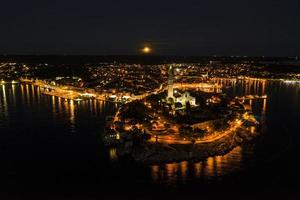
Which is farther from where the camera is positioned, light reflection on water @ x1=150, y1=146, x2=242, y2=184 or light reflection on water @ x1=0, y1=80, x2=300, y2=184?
light reflection on water @ x1=0, y1=80, x2=300, y2=184

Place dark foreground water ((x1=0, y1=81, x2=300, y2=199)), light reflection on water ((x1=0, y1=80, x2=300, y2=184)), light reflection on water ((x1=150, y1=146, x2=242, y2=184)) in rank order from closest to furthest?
dark foreground water ((x1=0, y1=81, x2=300, y2=199)) → light reflection on water ((x1=150, y1=146, x2=242, y2=184)) → light reflection on water ((x1=0, y1=80, x2=300, y2=184))

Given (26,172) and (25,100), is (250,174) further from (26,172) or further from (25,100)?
(25,100)

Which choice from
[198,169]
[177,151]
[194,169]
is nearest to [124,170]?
[177,151]

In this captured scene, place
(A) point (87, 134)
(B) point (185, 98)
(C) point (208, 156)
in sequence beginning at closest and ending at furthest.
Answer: (C) point (208, 156)
(A) point (87, 134)
(B) point (185, 98)

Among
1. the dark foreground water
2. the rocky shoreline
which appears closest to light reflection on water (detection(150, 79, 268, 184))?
the dark foreground water

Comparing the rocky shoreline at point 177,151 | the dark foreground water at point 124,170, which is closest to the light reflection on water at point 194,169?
the dark foreground water at point 124,170

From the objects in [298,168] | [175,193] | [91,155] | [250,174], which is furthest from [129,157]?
[298,168]

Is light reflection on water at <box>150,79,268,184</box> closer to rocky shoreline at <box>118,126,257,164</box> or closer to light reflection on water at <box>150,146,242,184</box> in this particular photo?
light reflection on water at <box>150,146,242,184</box>

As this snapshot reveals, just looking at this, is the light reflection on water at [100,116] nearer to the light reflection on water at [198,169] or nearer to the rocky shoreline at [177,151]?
the light reflection on water at [198,169]

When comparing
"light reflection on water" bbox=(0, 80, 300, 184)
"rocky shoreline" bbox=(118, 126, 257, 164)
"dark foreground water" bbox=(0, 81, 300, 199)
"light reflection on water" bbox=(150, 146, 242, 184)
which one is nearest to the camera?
"dark foreground water" bbox=(0, 81, 300, 199)
